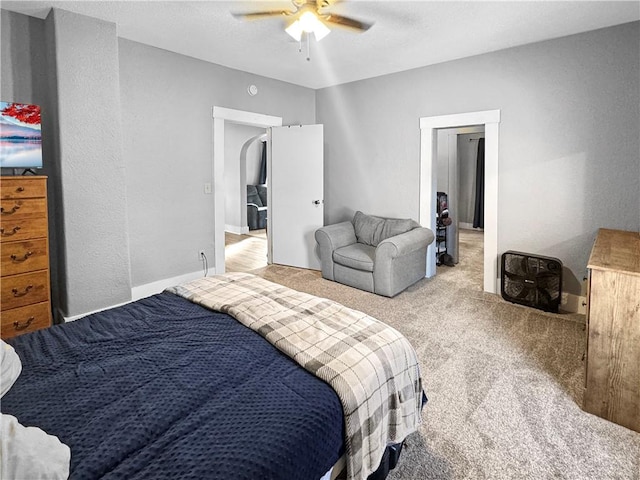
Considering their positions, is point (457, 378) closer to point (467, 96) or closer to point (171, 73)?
point (467, 96)

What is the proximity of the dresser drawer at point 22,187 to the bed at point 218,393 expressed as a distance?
139cm

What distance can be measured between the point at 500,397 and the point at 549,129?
8.87 ft

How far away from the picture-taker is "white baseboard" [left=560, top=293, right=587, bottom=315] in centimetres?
350

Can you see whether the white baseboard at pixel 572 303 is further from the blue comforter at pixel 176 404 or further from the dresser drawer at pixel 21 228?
the dresser drawer at pixel 21 228

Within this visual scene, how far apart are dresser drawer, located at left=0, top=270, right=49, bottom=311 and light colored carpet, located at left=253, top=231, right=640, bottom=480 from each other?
2.56 m

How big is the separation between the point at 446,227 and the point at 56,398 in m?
4.96

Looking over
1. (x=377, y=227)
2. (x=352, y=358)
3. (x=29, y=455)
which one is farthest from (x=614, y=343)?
(x=377, y=227)

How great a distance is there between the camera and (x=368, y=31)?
3.29m

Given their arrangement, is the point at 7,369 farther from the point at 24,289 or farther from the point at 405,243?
the point at 405,243

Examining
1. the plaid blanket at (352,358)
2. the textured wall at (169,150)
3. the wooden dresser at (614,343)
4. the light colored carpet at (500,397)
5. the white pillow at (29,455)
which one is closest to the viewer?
the white pillow at (29,455)

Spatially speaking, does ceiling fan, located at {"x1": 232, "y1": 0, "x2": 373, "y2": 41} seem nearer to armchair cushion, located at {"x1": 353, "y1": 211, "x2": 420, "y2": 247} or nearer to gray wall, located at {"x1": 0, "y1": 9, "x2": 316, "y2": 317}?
gray wall, located at {"x1": 0, "y1": 9, "x2": 316, "y2": 317}

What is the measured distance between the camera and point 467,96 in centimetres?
407

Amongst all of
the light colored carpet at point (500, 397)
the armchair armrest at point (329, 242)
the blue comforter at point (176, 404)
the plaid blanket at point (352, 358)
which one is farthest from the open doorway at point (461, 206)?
the blue comforter at point (176, 404)

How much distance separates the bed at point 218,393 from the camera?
992mm
